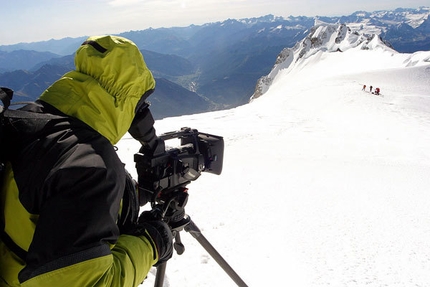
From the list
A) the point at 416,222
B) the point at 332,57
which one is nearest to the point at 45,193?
the point at 416,222

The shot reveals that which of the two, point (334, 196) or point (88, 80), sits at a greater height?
point (88, 80)

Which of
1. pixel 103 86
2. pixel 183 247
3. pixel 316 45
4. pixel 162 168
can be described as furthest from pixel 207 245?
pixel 316 45

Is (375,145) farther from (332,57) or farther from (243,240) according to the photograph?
(332,57)

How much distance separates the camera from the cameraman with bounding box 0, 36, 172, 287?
4.24ft

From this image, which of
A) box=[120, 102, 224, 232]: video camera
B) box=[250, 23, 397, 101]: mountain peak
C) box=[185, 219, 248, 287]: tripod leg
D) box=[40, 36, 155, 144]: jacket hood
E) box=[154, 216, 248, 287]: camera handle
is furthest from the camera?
box=[250, 23, 397, 101]: mountain peak

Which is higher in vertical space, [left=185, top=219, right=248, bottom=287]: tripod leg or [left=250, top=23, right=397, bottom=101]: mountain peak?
[left=185, top=219, right=248, bottom=287]: tripod leg

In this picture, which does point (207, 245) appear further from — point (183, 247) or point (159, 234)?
point (159, 234)

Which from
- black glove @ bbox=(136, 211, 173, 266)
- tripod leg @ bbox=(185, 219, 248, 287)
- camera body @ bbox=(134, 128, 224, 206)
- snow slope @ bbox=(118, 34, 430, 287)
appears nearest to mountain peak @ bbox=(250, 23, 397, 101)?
snow slope @ bbox=(118, 34, 430, 287)

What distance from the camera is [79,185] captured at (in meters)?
1.32

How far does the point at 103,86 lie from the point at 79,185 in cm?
62

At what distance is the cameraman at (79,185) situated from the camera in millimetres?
1291

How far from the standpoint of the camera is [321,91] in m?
27.4

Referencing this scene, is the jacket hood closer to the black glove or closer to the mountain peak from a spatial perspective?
the black glove

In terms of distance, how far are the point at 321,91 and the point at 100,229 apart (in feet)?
92.6
